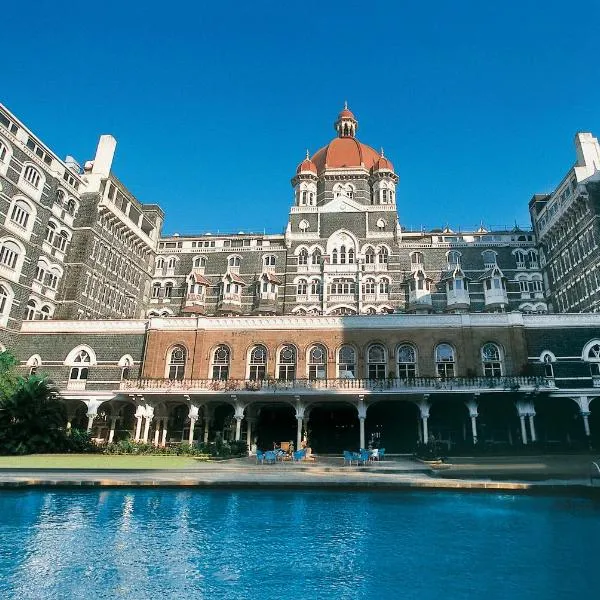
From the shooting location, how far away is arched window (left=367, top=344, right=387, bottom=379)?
113ft

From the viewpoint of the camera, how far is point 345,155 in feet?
192

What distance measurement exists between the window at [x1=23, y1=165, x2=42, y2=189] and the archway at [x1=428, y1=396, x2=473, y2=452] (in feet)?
123

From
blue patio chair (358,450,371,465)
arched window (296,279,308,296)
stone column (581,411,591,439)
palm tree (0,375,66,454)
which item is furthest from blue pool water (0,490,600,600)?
arched window (296,279,308,296)

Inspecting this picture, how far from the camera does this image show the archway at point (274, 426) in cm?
3544

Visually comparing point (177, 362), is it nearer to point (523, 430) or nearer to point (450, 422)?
point (450, 422)

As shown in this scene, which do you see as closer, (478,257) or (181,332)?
(181,332)

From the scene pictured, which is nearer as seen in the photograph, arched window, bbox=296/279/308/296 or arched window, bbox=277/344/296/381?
arched window, bbox=277/344/296/381

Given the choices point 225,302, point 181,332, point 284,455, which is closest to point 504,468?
point 284,455

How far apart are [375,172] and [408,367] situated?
2926cm

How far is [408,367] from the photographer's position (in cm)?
3456

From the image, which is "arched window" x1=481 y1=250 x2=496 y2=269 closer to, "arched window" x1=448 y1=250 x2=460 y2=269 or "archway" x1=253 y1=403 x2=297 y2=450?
"arched window" x1=448 y1=250 x2=460 y2=269

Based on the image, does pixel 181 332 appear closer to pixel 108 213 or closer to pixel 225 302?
pixel 225 302

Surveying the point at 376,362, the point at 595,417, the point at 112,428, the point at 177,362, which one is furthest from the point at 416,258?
the point at 112,428

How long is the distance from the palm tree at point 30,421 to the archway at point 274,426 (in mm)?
13369
